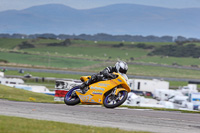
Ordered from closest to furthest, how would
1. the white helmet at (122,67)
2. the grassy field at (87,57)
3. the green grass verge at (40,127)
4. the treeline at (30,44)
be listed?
the green grass verge at (40,127)
the white helmet at (122,67)
the grassy field at (87,57)
the treeline at (30,44)

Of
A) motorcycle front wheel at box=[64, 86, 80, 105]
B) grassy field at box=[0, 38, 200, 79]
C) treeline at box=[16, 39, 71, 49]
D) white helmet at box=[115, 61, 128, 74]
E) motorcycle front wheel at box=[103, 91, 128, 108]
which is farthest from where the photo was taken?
treeline at box=[16, 39, 71, 49]

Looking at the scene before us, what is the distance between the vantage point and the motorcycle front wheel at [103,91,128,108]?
15922mm

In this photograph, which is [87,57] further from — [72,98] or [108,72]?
[108,72]

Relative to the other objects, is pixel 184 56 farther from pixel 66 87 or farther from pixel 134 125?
pixel 134 125

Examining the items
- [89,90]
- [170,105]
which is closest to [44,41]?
[170,105]

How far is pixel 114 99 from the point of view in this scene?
16266mm

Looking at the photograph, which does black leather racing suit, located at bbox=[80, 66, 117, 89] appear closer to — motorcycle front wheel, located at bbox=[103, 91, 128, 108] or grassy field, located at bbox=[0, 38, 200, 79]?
motorcycle front wheel, located at bbox=[103, 91, 128, 108]

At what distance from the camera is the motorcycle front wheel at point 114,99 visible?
52.2ft

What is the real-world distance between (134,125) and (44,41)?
176884mm

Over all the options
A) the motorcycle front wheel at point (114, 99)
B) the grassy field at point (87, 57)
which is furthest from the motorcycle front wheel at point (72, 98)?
the grassy field at point (87, 57)

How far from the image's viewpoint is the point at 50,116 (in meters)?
15.7

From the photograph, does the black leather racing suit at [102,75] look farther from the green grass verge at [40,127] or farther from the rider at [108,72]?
the green grass verge at [40,127]

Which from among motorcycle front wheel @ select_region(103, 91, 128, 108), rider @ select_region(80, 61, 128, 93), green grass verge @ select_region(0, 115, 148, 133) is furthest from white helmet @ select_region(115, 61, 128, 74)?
green grass verge @ select_region(0, 115, 148, 133)

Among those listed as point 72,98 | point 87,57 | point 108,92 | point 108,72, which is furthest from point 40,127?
point 87,57
